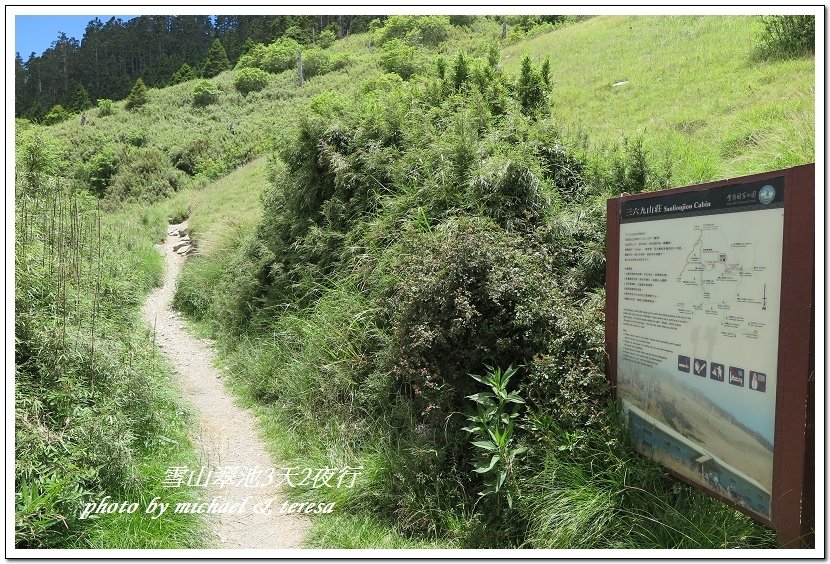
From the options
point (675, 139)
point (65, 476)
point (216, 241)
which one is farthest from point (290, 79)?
point (65, 476)

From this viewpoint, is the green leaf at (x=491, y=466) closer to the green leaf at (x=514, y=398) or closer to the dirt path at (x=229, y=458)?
the green leaf at (x=514, y=398)

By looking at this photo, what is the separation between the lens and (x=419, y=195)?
6977 millimetres

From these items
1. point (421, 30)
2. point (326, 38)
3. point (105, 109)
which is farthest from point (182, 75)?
point (421, 30)

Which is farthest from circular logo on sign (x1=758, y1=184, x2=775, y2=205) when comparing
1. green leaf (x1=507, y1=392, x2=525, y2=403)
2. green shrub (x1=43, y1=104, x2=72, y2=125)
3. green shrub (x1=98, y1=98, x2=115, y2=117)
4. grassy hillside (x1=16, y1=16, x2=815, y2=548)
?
green shrub (x1=98, y1=98, x2=115, y2=117)

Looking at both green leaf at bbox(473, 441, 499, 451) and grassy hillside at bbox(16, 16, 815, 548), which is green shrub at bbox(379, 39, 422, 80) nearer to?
grassy hillside at bbox(16, 16, 815, 548)

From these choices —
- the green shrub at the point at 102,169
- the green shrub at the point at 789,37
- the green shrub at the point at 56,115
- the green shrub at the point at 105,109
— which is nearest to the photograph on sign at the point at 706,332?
the green shrub at the point at 789,37

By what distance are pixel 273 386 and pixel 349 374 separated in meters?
1.76

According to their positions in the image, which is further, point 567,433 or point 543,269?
point 543,269

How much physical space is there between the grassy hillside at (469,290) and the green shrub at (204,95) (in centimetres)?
4635

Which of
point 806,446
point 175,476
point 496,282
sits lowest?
point 175,476

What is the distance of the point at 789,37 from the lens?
37.2 ft

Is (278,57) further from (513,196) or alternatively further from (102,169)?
(513,196)

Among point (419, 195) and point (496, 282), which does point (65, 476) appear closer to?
point (496, 282)

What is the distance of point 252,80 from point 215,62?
15.1 m
